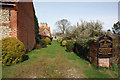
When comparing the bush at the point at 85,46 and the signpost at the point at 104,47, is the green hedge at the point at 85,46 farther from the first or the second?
the signpost at the point at 104,47

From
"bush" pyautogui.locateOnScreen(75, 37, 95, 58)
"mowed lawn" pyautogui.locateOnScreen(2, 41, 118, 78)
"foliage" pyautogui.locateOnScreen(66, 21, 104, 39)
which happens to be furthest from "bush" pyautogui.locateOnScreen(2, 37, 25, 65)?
"foliage" pyautogui.locateOnScreen(66, 21, 104, 39)

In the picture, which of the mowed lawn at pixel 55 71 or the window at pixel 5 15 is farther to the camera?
the window at pixel 5 15

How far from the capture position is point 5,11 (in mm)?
8531

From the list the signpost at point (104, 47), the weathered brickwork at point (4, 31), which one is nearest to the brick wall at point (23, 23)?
the weathered brickwork at point (4, 31)

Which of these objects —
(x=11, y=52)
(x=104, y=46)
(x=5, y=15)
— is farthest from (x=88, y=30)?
(x=5, y=15)

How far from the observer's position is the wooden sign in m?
5.29

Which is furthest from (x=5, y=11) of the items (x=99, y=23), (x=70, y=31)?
(x=99, y=23)

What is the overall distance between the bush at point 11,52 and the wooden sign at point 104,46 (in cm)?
648

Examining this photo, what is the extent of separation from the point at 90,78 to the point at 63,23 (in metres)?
53.5

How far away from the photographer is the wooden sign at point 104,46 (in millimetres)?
5285

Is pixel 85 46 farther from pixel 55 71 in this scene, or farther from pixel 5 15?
pixel 5 15

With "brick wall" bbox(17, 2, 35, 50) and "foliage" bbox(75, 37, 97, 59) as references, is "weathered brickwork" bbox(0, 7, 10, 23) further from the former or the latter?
"foliage" bbox(75, 37, 97, 59)

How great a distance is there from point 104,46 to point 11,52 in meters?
7.13

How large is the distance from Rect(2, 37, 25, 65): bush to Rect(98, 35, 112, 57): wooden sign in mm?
6481
